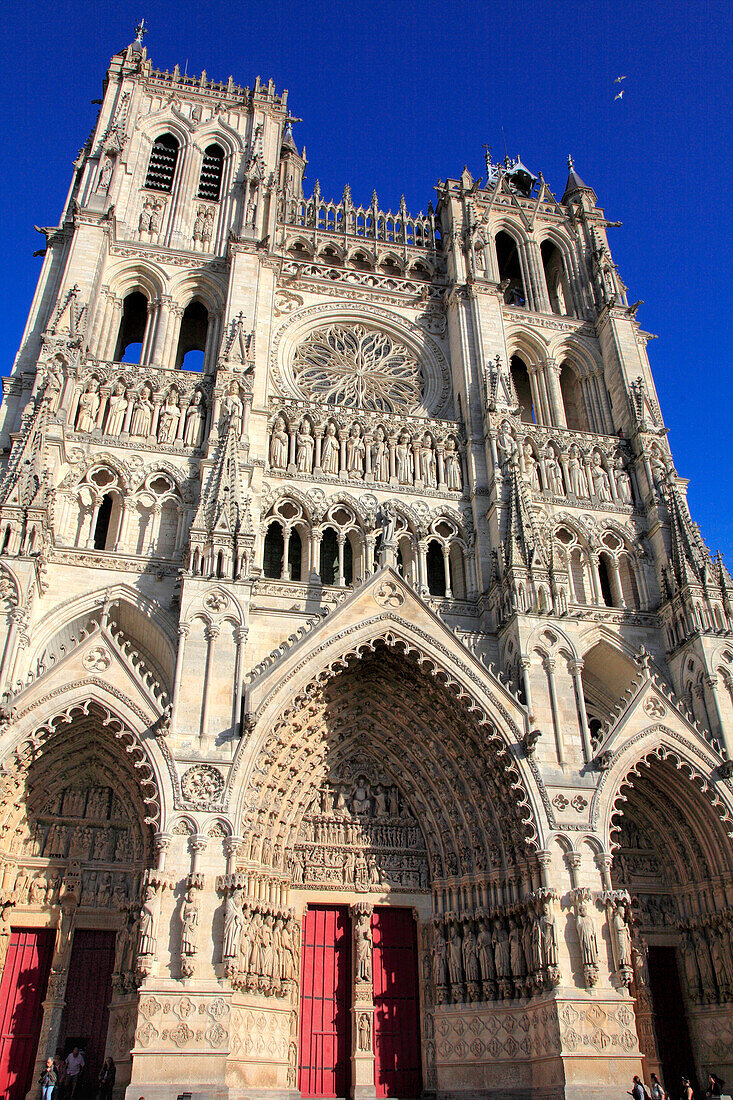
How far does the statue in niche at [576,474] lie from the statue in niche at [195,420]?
30.1 ft

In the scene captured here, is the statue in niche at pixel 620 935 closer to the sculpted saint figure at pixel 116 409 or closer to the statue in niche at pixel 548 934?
the statue in niche at pixel 548 934

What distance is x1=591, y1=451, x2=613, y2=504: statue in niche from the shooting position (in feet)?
70.8

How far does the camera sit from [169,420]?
65.3ft

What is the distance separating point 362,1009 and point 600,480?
13.4 metres

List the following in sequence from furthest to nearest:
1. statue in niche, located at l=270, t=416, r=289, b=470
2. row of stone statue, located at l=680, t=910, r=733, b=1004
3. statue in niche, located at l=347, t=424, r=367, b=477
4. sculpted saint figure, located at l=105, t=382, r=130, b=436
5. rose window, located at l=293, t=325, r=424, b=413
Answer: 1. rose window, located at l=293, t=325, r=424, b=413
2. statue in niche, located at l=347, t=424, r=367, b=477
3. statue in niche, located at l=270, t=416, r=289, b=470
4. sculpted saint figure, located at l=105, t=382, r=130, b=436
5. row of stone statue, located at l=680, t=910, r=733, b=1004

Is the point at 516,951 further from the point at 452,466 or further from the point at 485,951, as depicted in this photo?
the point at 452,466

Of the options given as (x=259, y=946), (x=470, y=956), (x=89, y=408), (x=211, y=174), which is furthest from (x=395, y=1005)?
(x=211, y=174)

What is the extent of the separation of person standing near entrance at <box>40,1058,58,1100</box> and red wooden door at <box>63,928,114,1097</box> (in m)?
0.73

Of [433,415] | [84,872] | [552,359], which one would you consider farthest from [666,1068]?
[552,359]

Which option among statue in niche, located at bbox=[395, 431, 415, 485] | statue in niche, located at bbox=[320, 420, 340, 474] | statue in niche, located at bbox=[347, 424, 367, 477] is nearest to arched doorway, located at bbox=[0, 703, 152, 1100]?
Result: statue in niche, located at bbox=[320, 420, 340, 474]

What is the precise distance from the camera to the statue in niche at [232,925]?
12.8m

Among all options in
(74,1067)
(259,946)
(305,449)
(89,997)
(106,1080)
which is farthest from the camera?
(305,449)

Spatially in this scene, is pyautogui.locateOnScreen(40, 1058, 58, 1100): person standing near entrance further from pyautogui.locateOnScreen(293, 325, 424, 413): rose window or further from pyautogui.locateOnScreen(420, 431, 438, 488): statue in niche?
pyautogui.locateOnScreen(293, 325, 424, 413): rose window

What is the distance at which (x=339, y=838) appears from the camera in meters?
16.5
